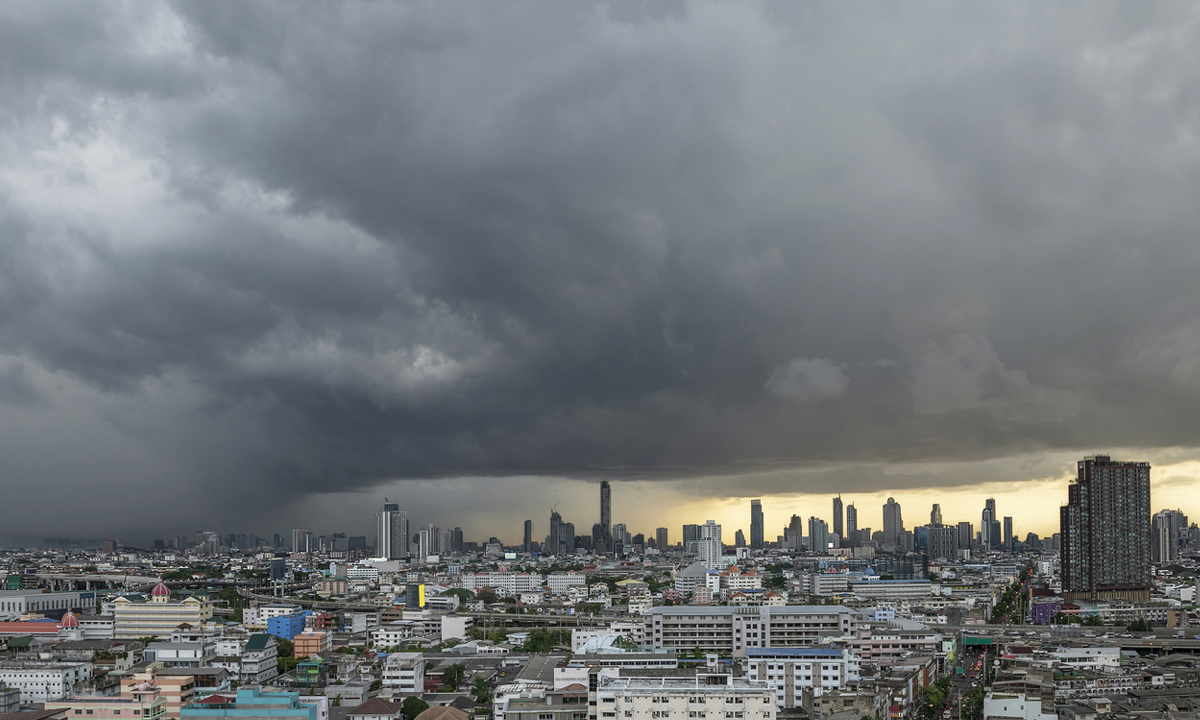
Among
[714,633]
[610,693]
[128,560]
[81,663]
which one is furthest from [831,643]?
[128,560]

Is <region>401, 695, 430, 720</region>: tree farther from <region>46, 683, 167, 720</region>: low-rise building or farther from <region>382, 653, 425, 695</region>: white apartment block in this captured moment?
<region>46, 683, 167, 720</region>: low-rise building

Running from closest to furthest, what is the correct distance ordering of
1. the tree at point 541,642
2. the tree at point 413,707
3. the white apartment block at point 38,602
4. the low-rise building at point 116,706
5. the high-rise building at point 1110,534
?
the low-rise building at point 116,706 → the tree at point 413,707 → the tree at point 541,642 → the white apartment block at point 38,602 → the high-rise building at point 1110,534

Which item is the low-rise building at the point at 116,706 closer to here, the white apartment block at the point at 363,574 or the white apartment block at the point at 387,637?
the white apartment block at the point at 387,637

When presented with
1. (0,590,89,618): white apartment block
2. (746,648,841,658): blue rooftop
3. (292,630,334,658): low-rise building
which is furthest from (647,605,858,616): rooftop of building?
(0,590,89,618): white apartment block

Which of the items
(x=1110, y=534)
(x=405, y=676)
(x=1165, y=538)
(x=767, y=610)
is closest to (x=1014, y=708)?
(x=767, y=610)

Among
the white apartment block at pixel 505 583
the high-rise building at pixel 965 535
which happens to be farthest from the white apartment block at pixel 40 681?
the high-rise building at pixel 965 535

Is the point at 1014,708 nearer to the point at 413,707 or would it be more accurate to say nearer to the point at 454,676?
the point at 413,707

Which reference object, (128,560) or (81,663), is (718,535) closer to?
(128,560)
